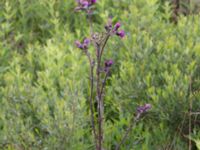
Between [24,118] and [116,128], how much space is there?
707mm

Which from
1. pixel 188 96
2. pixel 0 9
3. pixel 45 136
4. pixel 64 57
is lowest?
pixel 45 136

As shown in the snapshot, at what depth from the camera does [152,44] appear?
3.96 meters

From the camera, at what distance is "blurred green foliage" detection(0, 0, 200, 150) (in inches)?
128

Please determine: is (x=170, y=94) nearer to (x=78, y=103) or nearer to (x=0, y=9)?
(x=78, y=103)

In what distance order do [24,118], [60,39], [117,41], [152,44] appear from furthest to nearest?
[60,39]
[117,41]
[152,44]
[24,118]

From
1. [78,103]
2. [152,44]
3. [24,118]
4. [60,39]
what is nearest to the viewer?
[78,103]

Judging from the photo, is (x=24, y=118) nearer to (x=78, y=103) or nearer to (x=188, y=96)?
(x=78, y=103)

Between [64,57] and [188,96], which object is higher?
[64,57]

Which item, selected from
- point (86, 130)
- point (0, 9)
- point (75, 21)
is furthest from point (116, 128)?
point (0, 9)

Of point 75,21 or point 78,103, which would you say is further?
point 75,21

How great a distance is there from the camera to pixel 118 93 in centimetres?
390

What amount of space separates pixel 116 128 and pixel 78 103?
0.32 m

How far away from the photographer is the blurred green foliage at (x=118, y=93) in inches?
128

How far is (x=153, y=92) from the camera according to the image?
346cm
